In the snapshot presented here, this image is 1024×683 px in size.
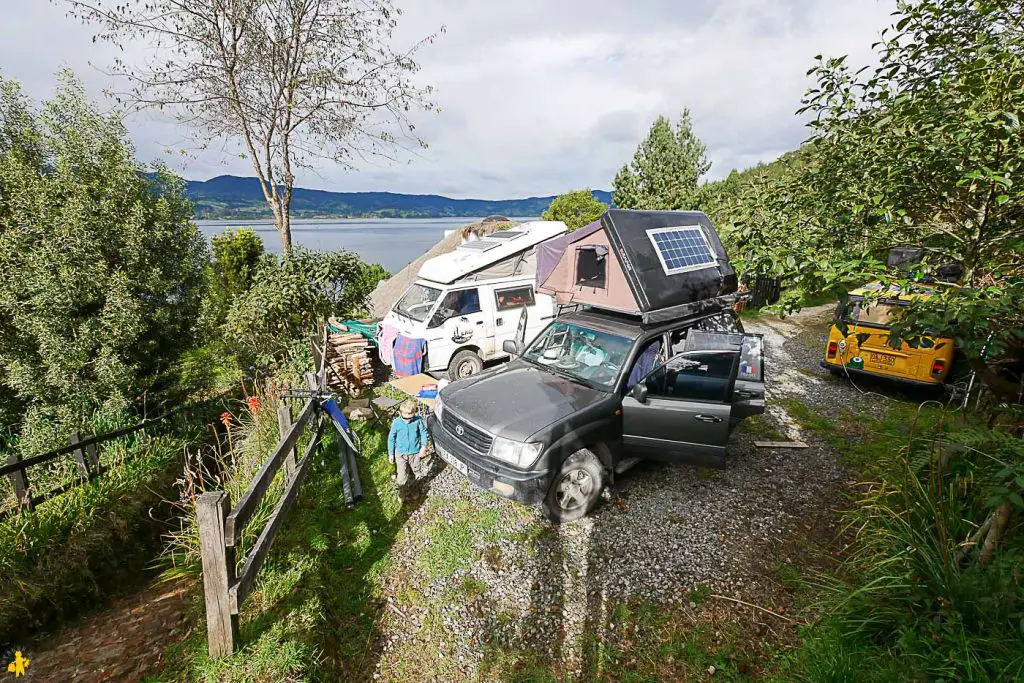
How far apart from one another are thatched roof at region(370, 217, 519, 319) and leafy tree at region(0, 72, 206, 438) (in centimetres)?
614

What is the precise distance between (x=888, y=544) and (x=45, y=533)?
8625mm

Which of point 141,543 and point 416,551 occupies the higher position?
point 416,551

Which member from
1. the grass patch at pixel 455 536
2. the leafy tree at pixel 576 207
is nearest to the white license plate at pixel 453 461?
the grass patch at pixel 455 536

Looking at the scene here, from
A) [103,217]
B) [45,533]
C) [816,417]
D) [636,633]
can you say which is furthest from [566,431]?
[103,217]

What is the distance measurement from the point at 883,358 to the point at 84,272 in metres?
13.5

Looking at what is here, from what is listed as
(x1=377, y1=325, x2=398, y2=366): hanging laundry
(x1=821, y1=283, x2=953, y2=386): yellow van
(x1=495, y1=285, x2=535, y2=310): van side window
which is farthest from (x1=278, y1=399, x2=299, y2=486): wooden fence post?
(x1=821, y1=283, x2=953, y2=386): yellow van

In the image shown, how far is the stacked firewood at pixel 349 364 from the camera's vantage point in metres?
8.52

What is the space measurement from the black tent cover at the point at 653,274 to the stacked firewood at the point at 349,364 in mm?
5628

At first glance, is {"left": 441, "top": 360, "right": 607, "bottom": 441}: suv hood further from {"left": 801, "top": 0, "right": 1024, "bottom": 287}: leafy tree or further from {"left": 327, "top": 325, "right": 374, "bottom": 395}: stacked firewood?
{"left": 327, "top": 325, "right": 374, "bottom": 395}: stacked firewood

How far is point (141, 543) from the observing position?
5516 mm

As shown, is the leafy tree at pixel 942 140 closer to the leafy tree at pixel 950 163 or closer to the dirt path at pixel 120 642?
the leafy tree at pixel 950 163

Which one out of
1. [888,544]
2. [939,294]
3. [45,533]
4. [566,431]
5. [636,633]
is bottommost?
[45,533]

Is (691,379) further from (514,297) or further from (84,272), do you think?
(84,272)

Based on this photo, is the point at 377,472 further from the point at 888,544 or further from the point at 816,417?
the point at 816,417
